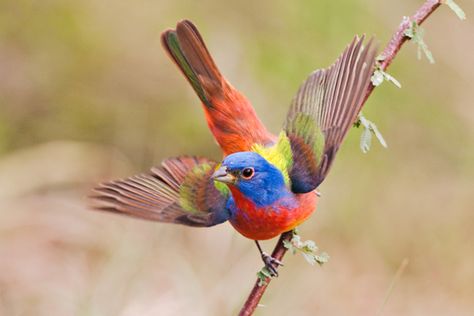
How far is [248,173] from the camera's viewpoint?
3.77m

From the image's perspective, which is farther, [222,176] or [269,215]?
[269,215]

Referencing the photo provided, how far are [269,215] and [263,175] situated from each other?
6.2 inches

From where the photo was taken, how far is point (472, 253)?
7.09m

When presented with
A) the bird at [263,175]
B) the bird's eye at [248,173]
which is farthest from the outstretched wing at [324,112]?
the bird's eye at [248,173]

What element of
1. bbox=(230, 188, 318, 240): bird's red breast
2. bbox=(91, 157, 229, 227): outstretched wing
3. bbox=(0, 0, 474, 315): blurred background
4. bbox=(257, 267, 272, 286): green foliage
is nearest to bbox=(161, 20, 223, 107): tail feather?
bbox=(91, 157, 229, 227): outstretched wing

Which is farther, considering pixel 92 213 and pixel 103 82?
pixel 103 82

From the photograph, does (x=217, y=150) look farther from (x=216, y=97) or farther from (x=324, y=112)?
(x=324, y=112)

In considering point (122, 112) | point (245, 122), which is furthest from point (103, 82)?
point (245, 122)

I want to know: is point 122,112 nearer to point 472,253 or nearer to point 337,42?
point 337,42

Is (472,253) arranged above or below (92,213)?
above

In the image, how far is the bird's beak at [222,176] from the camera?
3670 mm

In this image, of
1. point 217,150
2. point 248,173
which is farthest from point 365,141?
point 217,150

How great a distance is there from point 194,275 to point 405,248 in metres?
1.74

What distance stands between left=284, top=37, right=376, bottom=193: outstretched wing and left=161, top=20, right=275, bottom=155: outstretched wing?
0.34m
